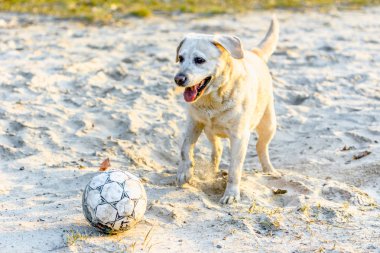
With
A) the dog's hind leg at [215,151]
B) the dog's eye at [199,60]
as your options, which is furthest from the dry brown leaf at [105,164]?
the dog's eye at [199,60]

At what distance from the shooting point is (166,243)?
4.90 meters

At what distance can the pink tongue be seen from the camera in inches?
224

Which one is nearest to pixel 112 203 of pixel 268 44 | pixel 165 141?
pixel 165 141

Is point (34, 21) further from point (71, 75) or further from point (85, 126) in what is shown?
point (85, 126)

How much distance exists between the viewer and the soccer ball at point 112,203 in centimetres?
482

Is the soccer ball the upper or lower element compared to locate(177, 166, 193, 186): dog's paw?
upper

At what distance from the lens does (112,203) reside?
4.84 meters

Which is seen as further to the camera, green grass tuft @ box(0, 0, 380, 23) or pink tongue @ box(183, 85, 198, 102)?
green grass tuft @ box(0, 0, 380, 23)

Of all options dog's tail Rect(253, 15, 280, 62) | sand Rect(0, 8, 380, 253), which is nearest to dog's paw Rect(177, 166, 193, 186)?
sand Rect(0, 8, 380, 253)

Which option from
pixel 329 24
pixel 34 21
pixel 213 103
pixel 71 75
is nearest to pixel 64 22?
pixel 34 21

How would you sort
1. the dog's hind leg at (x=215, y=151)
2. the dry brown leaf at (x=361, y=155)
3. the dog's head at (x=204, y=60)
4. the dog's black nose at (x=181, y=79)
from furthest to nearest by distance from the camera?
the dry brown leaf at (x=361, y=155)
the dog's hind leg at (x=215, y=151)
the dog's head at (x=204, y=60)
the dog's black nose at (x=181, y=79)

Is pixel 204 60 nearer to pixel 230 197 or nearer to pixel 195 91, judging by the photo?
pixel 195 91

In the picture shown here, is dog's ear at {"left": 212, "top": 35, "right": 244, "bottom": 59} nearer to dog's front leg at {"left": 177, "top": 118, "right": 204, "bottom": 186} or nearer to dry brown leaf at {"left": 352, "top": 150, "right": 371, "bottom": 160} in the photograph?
dog's front leg at {"left": 177, "top": 118, "right": 204, "bottom": 186}

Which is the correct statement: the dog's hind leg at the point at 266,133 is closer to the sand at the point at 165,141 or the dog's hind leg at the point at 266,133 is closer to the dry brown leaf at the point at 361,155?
the sand at the point at 165,141
